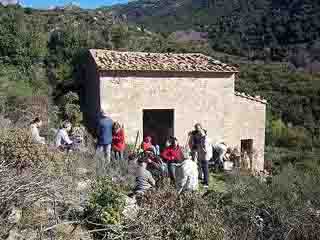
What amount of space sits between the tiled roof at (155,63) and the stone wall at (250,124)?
154 cm

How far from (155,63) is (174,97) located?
135 cm

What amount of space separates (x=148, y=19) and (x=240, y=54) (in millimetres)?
14209

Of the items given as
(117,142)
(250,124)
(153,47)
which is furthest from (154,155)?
(153,47)

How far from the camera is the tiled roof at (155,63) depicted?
43.1 feet

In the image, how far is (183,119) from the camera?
13727mm

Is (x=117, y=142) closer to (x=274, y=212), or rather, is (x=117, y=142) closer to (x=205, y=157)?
(x=205, y=157)

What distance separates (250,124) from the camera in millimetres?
15578

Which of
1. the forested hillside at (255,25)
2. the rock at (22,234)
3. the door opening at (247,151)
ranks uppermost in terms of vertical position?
the forested hillside at (255,25)

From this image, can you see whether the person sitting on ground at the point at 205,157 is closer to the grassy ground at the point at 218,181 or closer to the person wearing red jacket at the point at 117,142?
the grassy ground at the point at 218,181

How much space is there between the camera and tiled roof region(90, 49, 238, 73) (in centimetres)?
1314

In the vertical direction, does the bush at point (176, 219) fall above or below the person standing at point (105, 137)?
below

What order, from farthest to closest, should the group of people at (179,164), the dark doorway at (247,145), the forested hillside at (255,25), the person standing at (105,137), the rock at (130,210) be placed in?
the forested hillside at (255,25) < the dark doorway at (247,145) < the person standing at (105,137) < the group of people at (179,164) < the rock at (130,210)

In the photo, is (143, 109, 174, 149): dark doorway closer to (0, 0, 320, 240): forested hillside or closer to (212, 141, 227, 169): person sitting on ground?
(0, 0, 320, 240): forested hillside

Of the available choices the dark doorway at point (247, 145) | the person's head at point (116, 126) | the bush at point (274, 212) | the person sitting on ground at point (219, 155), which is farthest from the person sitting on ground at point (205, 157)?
the dark doorway at point (247, 145)
